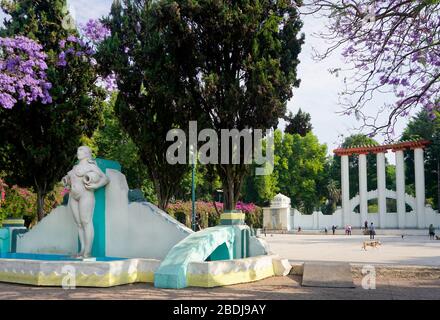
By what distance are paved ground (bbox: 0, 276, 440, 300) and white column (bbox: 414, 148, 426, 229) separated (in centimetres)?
3534

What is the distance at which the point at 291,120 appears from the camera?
17.5 m

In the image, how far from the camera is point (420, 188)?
43.8 metres

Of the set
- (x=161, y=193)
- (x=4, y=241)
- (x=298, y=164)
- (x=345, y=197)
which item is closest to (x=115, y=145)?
(x=161, y=193)

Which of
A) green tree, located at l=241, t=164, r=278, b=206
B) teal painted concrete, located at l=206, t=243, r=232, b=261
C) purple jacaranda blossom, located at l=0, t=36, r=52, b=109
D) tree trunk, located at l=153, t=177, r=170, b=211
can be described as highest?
purple jacaranda blossom, located at l=0, t=36, r=52, b=109

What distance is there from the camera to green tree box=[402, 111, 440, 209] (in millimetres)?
48000

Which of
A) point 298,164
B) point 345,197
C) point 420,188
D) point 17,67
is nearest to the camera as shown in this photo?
point 17,67

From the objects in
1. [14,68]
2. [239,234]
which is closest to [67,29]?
[14,68]

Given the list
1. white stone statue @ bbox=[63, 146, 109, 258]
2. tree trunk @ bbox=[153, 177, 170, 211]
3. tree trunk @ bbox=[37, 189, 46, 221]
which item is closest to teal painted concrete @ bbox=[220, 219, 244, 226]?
white stone statue @ bbox=[63, 146, 109, 258]

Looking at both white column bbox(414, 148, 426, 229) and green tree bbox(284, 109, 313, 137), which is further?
white column bbox(414, 148, 426, 229)

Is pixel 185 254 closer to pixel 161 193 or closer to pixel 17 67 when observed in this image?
pixel 161 193

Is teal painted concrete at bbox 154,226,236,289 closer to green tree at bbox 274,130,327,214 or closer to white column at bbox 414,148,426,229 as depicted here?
white column at bbox 414,148,426,229

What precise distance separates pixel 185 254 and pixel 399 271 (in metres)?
5.79

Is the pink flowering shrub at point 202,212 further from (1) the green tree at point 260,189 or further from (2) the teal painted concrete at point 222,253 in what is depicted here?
(2) the teal painted concrete at point 222,253
